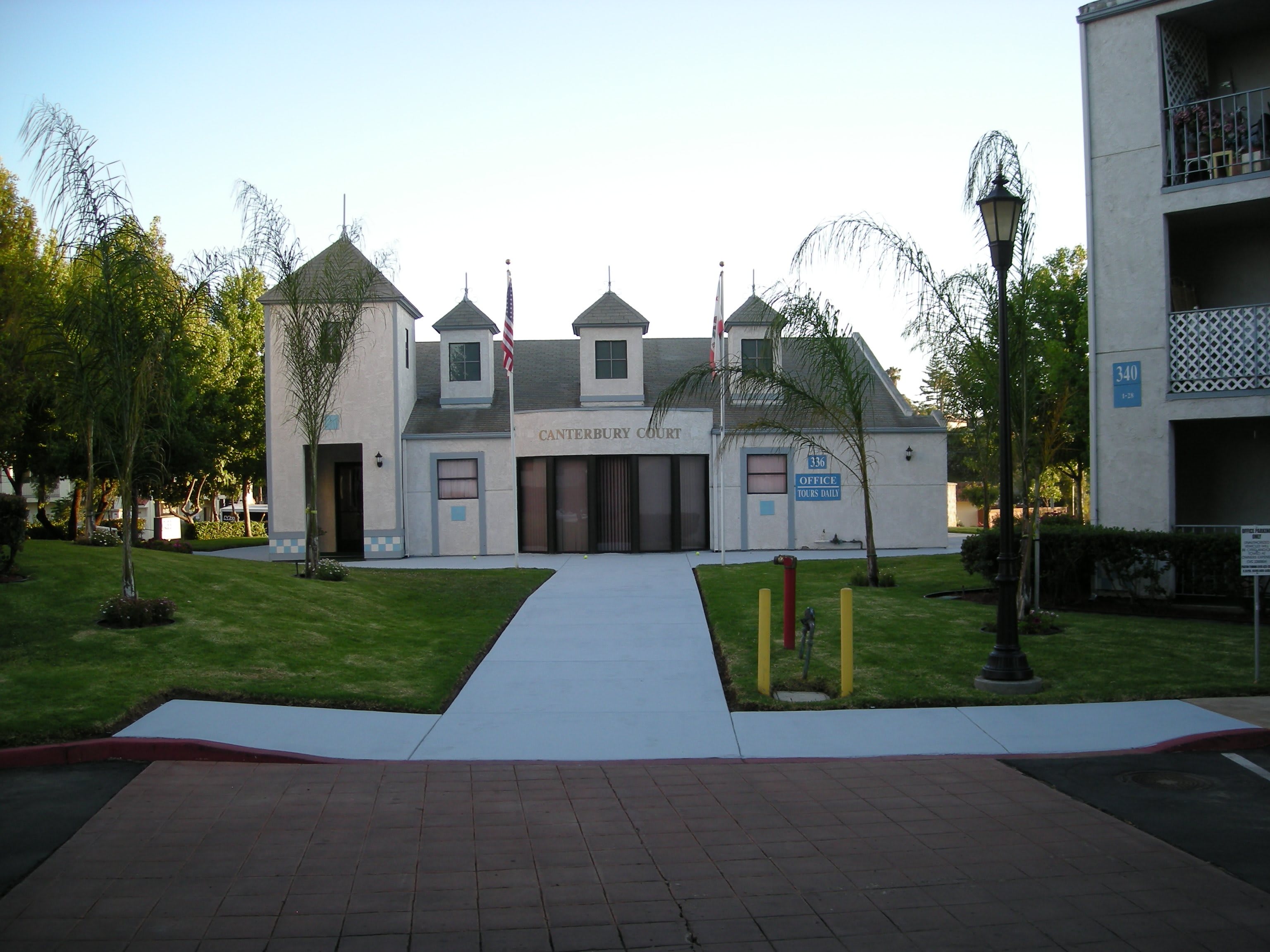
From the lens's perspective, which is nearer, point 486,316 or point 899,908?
point 899,908

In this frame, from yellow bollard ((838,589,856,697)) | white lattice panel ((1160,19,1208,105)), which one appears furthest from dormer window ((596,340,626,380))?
yellow bollard ((838,589,856,697))

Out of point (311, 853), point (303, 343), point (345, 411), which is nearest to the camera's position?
point (311, 853)

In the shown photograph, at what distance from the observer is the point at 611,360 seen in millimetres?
25969

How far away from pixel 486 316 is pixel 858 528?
11512 mm

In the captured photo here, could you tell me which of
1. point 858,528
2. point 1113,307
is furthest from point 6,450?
point 1113,307

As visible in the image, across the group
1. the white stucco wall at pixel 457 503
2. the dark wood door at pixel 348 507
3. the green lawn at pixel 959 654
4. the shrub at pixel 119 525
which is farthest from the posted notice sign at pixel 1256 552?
the shrub at pixel 119 525

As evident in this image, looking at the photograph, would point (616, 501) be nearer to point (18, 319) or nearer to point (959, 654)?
point (18, 319)

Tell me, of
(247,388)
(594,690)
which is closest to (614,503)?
(594,690)

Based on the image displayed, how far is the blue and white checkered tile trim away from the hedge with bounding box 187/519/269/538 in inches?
645

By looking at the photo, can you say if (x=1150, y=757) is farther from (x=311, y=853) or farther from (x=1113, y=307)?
(x=1113, y=307)

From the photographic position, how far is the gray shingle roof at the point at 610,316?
25.5 meters

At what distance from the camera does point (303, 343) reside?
693 inches

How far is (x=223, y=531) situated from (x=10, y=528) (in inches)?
1359

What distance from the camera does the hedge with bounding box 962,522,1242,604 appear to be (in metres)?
13.3
